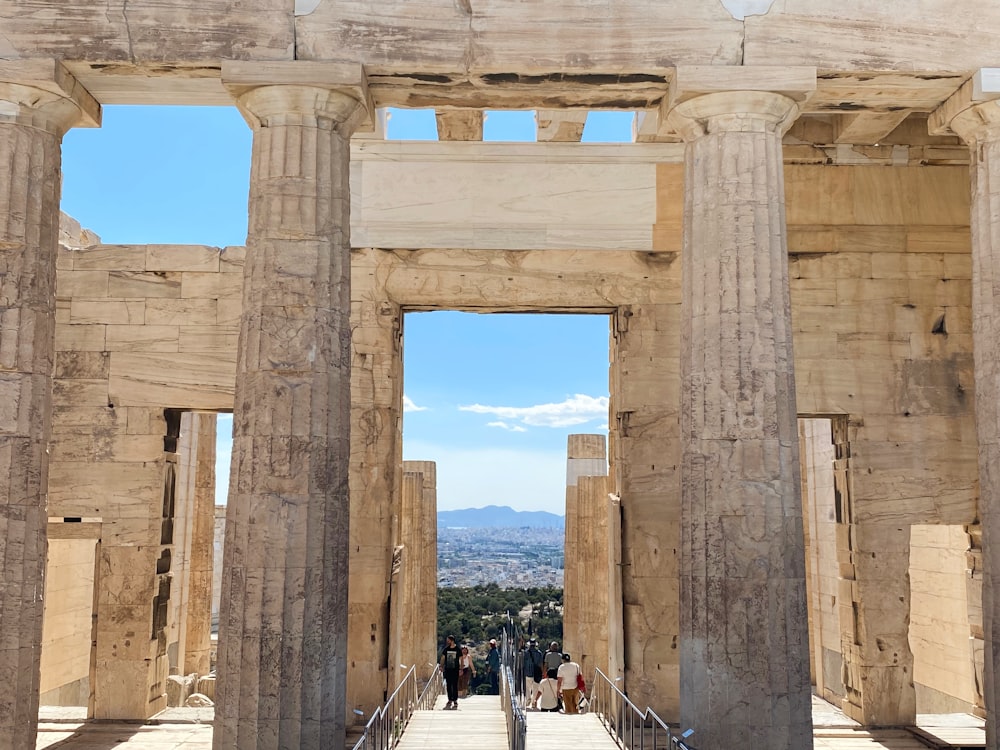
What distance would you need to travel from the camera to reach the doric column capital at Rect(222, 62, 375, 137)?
9773 millimetres

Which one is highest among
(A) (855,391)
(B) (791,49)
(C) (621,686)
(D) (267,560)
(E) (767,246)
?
(B) (791,49)

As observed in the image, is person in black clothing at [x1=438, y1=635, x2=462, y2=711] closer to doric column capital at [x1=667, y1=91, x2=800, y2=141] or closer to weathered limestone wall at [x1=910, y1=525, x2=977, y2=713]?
weathered limestone wall at [x1=910, y1=525, x2=977, y2=713]

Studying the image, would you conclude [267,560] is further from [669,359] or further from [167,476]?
[669,359]

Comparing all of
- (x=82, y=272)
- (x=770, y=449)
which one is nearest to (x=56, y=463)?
(x=82, y=272)

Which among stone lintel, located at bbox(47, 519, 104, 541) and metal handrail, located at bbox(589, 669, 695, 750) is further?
stone lintel, located at bbox(47, 519, 104, 541)

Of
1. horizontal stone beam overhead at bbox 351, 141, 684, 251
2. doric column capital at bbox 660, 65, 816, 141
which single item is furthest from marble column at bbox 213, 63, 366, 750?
horizontal stone beam overhead at bbox 351, 141, 684, 251

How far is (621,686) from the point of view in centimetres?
1336

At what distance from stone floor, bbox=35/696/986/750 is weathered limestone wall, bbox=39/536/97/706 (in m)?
4.49

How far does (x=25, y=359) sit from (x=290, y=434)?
2939 millimetres

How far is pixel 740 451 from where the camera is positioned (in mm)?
9422

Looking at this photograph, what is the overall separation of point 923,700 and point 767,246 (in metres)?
13.1

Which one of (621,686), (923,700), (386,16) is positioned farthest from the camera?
(923,700)

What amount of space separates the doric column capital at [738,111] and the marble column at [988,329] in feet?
7.13

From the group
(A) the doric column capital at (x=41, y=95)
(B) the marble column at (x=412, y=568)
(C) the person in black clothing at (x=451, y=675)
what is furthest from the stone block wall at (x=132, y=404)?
(B) the marble column at (x=412, y=568)
